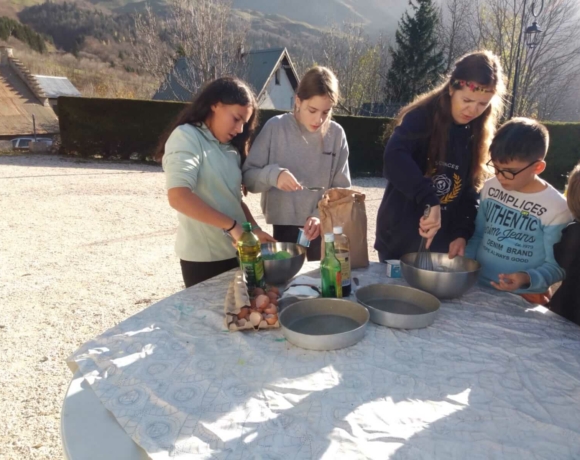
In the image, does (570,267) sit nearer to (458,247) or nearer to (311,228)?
(458,247)

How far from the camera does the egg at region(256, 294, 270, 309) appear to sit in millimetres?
1487

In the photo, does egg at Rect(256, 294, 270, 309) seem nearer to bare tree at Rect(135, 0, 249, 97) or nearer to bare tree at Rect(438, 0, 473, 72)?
bare tree at Rect(135, 0, 249, 97)

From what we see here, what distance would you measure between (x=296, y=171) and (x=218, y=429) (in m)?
1.56

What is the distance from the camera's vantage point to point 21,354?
3162 mm

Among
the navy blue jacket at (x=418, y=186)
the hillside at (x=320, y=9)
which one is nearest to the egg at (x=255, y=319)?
the navy blue jacket at (x=418, y=186)

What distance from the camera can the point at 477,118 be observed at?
204 cm

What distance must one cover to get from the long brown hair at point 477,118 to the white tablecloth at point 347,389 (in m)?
0.78

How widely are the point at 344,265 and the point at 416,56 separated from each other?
26.3 meters

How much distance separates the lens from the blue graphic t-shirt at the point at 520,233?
1.72m

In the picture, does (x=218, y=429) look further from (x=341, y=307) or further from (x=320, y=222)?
(x=320, y=222)

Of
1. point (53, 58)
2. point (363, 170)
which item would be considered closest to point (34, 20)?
point (53, 58)

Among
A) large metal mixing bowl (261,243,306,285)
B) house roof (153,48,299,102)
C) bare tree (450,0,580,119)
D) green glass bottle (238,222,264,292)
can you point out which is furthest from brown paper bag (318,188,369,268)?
house roof (153,48,299,102)

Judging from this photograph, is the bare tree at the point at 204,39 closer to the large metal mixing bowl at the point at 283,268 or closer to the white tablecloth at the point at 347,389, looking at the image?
the large metal mixing bowl at the point at 283,268

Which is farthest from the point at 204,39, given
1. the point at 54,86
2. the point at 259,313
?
the point at 54,86
